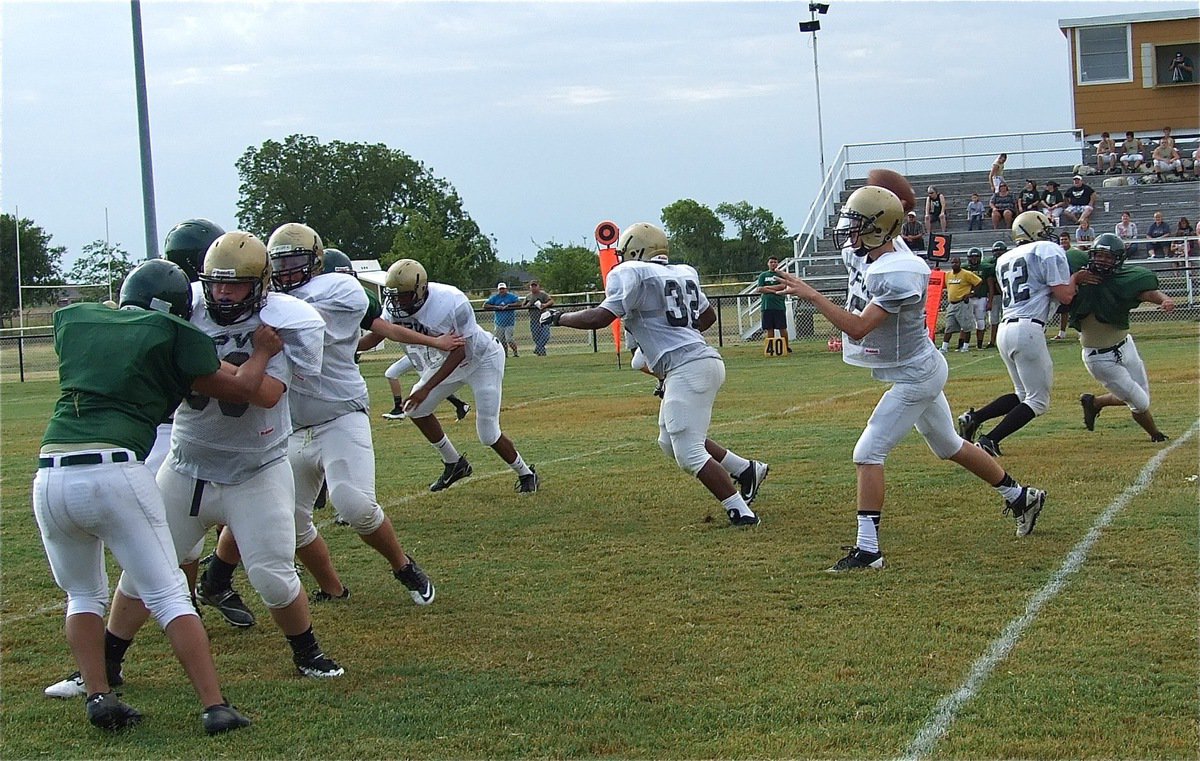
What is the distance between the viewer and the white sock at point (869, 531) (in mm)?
6602

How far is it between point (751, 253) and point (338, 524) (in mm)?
61967

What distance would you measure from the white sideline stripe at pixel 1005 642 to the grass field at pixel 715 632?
1cm

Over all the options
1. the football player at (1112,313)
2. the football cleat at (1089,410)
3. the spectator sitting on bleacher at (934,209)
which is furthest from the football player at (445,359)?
the spectator sitting on bleacher at (934,209)

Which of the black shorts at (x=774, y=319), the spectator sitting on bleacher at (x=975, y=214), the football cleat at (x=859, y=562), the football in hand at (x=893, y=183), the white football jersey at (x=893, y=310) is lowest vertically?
the football cleat at (x=859, y=562)

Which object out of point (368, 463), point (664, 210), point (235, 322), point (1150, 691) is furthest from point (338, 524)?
Result: point (664, 210)

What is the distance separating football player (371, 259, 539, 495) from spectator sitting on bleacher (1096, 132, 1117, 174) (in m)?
26.2

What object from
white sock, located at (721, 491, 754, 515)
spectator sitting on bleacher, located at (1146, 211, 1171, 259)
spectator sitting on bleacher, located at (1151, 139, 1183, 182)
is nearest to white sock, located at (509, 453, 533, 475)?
white sock, located at (721, 491, 754, 515)

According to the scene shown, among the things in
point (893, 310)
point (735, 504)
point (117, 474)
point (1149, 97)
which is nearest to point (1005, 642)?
point (893, 310)

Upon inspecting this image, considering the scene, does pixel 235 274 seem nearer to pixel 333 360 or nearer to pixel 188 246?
pixel 188 246

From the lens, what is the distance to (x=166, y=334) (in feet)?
14.5

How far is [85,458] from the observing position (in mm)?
4359

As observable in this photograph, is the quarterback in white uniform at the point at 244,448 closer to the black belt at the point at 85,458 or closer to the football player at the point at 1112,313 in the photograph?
the black belt at the point at 85,458

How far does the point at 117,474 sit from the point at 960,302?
19.7 metres

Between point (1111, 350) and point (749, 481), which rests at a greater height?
point (1111, 350)
